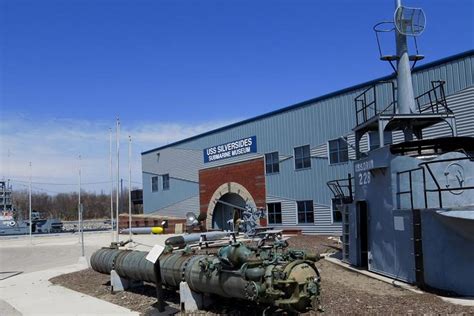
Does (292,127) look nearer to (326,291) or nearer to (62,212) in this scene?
(326,291)

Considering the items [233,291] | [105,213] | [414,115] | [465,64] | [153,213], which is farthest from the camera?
[105,213]

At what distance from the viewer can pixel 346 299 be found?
31.9 ft

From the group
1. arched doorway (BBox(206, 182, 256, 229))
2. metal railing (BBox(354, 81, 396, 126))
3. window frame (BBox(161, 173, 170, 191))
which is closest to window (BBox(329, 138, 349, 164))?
metal railing (BBox(354, 81, 396, 126))

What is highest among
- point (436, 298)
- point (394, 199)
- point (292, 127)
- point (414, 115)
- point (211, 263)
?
point (292, 127)

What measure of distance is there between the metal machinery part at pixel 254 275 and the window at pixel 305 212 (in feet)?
64.8

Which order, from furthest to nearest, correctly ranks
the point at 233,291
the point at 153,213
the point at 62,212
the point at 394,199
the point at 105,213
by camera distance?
the point at 105,213 < the point at 62,212 < the point at 153,213 < the point at 394,199 < the point at 233,291

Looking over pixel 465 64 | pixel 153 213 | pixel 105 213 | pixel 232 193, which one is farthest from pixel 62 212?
pixel 465 64

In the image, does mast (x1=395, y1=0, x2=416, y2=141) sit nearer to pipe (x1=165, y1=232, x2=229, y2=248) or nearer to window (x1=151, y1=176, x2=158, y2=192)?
pipe (x1=165, y1=232, x2=229, y2=248)

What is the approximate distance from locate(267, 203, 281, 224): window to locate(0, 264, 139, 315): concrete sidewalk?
59.5ft

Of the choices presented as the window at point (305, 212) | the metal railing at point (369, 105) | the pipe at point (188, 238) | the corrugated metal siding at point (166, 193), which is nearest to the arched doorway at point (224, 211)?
the corrugated metal siding at point (166, 193)

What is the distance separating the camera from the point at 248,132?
3559 centimetres

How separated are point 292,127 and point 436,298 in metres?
22.2

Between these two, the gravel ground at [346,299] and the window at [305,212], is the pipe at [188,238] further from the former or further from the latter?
the gravel ground at [346,299]

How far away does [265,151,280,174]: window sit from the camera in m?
33.0
